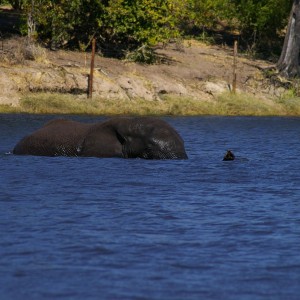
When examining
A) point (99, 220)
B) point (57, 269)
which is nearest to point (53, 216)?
point (99, 220)

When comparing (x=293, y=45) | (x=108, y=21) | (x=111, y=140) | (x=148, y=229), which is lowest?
(x=293, y=45)

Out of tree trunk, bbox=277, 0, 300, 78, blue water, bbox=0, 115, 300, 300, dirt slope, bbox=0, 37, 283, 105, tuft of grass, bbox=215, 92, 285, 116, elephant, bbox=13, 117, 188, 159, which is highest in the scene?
blue water, bbox=0, 115, 300, 300

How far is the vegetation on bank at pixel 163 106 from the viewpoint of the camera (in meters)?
43.4

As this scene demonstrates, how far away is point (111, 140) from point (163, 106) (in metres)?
24.6

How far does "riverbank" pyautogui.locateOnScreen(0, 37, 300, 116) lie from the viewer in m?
44.0

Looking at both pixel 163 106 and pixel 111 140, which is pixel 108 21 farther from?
pixel 111 140

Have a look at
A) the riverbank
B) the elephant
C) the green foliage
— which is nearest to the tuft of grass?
the riverbank

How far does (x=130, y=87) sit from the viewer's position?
155 ft

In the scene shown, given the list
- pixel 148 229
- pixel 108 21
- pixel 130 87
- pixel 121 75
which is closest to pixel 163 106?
pixel 130 87

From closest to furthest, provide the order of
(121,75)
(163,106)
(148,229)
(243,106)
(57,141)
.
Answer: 1. (148,229)
2. (57,141)
3. (163,106)
4. (121,75)
5. (243,106)

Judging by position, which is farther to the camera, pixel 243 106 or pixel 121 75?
pixel 243 106

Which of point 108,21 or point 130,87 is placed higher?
point 108,21

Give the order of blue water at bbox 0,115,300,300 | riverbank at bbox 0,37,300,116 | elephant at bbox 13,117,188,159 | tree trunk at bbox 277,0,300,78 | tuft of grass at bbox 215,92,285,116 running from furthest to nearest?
tree trunk at bbox 277,0,300,78, tuft of grass at bbox 215,92,285,116, riverbank at bbox 0,37,300,116, elephant at bbox 13,117,188,159, blue water at bbox 0,115,300,300

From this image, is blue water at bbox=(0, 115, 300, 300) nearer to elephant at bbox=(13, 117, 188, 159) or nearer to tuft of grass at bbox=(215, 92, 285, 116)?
elephant at bbox=(13, 117, 188, 159)
